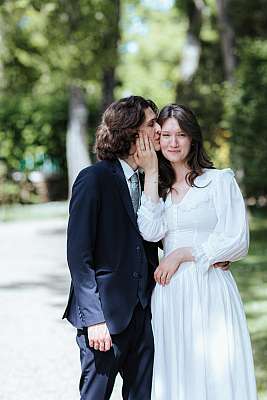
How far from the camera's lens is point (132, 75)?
43250mm

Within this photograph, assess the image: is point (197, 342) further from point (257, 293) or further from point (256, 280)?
point (256, 280)

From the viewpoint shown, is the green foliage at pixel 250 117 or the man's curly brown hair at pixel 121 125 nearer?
the man's curly brown hair at pixel 121 125

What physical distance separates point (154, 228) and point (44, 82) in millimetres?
31447

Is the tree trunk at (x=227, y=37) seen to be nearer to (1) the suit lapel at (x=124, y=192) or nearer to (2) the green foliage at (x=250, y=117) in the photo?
(2) the green foliage at (x=250, y=117)

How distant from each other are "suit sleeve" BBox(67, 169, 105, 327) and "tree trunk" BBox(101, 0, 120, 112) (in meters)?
13.0

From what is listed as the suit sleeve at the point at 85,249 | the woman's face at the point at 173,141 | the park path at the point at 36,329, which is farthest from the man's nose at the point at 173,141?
the park path at the point at 36,329

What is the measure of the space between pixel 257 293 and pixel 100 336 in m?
6.44

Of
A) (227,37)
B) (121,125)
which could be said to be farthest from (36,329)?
(227,37)

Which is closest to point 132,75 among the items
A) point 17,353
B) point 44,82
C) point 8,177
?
point 44,82

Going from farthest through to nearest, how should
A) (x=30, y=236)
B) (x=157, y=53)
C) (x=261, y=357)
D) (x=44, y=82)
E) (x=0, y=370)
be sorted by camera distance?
(x=157, y=53) → (x=44, y=82) → (x=30, y=236) → (x=261, y=357) → (x=0, y=370)

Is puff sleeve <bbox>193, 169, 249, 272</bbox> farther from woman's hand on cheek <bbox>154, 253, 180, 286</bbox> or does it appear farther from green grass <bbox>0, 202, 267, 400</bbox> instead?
green grass <bbox>0, 202, 267, 400</bbox>

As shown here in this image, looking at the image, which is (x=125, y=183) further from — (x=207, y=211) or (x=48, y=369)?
(x=48, y=369)

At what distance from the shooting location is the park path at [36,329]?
5.86m

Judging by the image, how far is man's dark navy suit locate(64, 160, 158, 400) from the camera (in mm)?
3566
